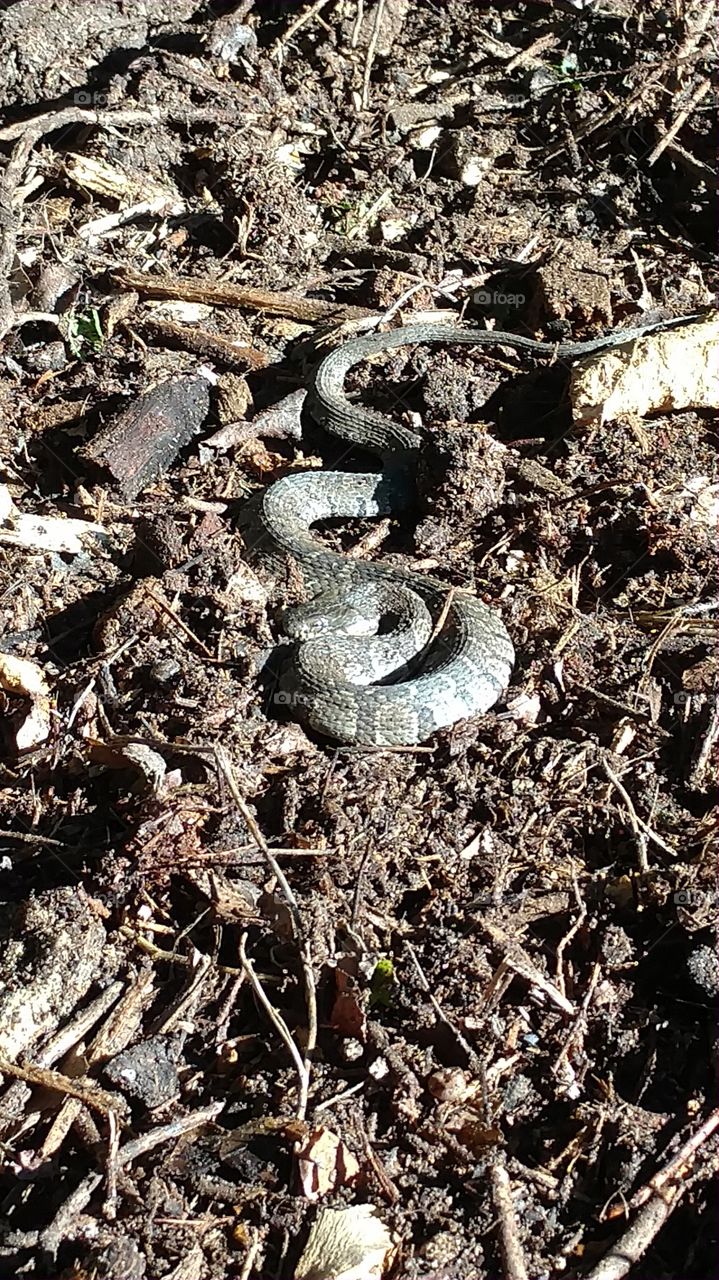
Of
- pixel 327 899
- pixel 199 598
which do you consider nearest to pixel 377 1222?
pixel 327 899

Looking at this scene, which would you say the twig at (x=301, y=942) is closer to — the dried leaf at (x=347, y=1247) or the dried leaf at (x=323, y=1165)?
the dried leaf at (x=323, y=1165)

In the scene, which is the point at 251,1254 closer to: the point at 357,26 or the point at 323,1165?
the point at 323,1165

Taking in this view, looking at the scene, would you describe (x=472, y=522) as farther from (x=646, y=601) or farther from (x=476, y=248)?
(x=476, y=248)

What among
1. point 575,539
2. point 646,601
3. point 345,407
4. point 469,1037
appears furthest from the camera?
point 345,407

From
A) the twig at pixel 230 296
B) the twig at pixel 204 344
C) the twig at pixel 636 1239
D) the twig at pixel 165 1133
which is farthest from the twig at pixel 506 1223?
the twig at pixel 230 296

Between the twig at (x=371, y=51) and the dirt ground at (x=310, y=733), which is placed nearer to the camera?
the dirt ground at (x=310, y=733)
